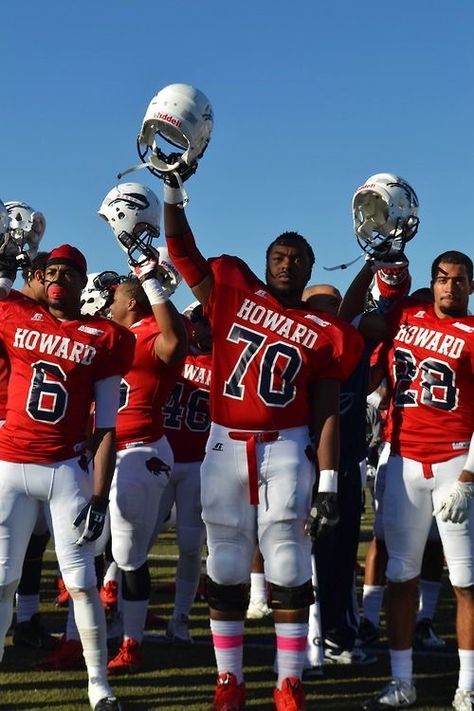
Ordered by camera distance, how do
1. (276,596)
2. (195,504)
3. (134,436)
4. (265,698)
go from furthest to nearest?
(195,504)
(134,436)
(265,698)
(276,596)

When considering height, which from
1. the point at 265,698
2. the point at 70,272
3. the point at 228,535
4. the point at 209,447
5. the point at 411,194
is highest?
the point at 411,194

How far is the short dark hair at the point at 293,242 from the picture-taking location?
200 inches

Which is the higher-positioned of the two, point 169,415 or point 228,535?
point 169,415

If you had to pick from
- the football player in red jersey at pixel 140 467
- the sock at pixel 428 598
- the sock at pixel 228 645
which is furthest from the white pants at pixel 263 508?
the sock at pixel 428 598

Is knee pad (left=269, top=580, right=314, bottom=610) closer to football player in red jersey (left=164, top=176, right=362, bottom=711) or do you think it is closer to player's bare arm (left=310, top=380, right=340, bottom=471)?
football player in red jersey (left=164, top=176, right=362, bottom=711)

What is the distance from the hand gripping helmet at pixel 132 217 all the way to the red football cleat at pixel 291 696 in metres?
2.39

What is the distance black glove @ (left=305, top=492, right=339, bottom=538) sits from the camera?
4695mm

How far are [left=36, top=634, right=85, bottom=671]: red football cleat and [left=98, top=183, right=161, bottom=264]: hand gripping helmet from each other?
7.54ft

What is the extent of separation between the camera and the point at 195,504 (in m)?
6.54

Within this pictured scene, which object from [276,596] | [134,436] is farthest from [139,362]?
[276,596]

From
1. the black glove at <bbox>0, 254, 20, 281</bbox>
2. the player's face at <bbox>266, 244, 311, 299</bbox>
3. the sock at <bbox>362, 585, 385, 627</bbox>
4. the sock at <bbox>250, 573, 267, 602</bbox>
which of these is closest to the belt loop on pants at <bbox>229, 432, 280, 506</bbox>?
the player's face at <bbox>266, 244, 311, 299</bbox>

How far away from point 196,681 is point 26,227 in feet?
10.0

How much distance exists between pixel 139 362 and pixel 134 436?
1.52ft

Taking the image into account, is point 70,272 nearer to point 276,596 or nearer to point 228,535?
point 228,535
